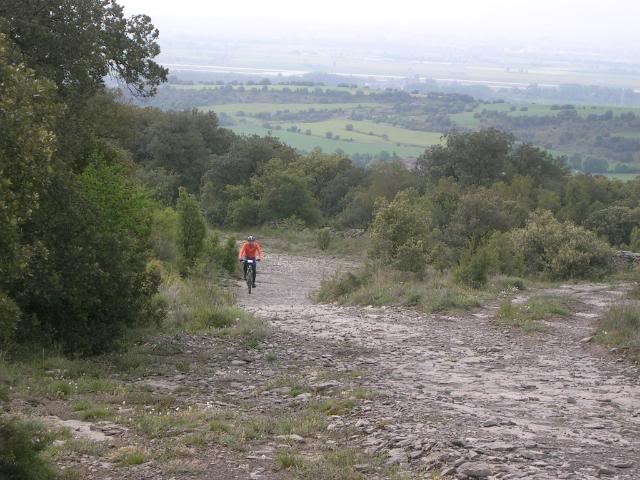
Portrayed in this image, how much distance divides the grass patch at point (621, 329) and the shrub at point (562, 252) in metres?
7.67

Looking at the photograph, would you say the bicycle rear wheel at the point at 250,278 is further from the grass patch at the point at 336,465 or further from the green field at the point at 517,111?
the green field at the point at 517,111

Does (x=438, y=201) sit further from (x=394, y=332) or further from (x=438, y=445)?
(x=438, y=445)

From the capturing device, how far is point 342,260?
31.4 m

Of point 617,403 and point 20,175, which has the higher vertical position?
point 20,175

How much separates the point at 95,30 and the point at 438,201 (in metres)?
24.4

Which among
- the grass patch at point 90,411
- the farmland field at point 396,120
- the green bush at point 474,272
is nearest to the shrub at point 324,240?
the green bush at point 474,272

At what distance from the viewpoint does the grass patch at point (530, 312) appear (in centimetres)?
1420

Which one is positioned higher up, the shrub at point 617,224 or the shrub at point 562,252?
the shrub at point 562,252

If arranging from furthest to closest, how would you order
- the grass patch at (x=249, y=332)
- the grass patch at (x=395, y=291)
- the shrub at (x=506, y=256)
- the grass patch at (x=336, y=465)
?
1. the shrub at (x=506, y=256)
2. the grass patch at (x=395, y=291)
3. the grass patch at (x=249, y=332)
4. the grass patch at (x=336, y=465)

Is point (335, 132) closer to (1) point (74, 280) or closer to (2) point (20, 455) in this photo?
(1) point (74, 280)

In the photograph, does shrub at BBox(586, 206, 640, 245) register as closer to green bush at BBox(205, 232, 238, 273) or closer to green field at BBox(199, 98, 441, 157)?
green bush at BBox(205, 232, 238, 273)

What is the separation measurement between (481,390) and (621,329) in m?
4.25

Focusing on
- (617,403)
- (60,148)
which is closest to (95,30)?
(60,148)

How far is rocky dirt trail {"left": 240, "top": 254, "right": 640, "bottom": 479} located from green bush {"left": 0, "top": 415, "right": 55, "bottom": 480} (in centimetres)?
284
